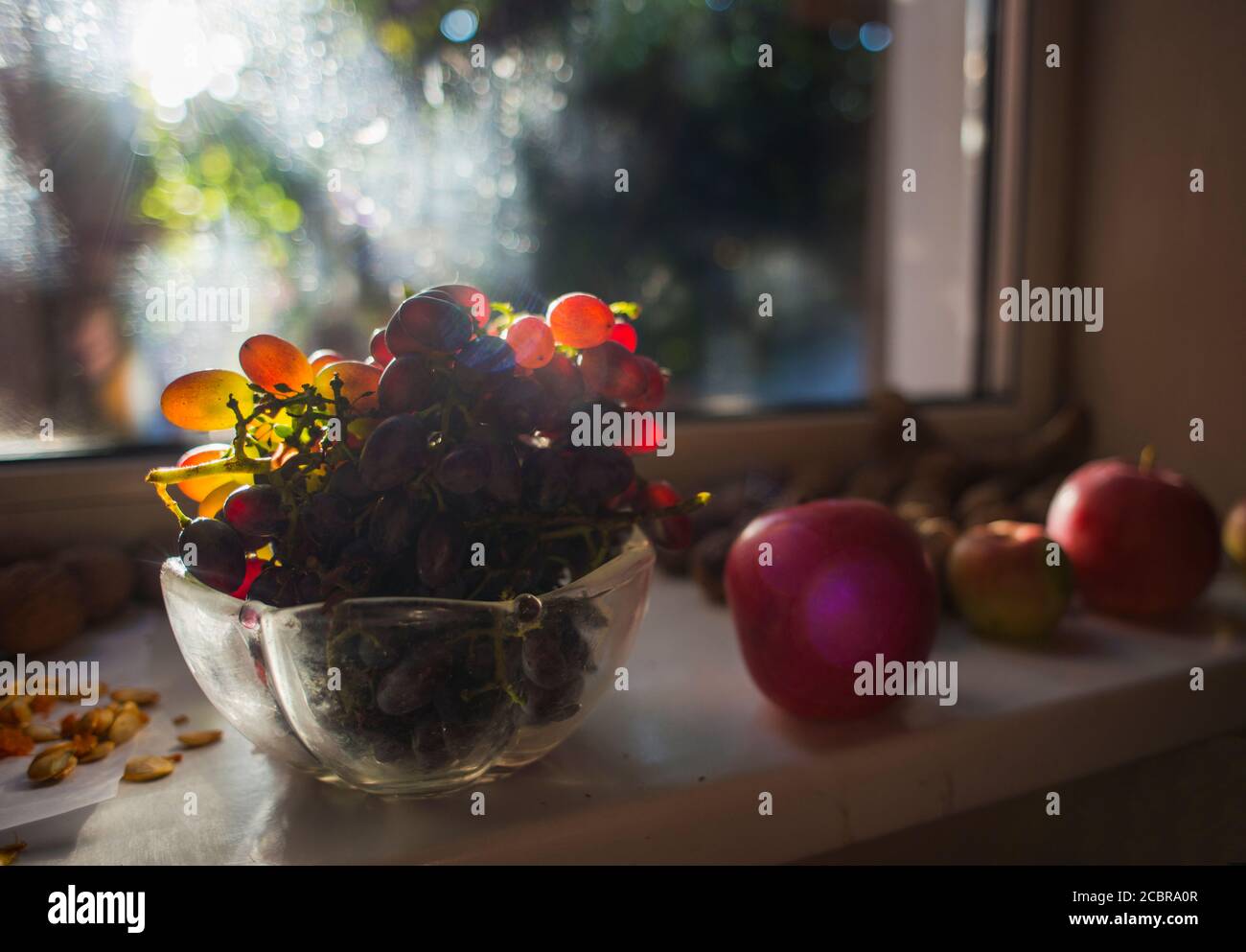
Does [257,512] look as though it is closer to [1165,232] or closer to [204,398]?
[204,398]

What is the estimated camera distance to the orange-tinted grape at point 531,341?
403 millimetres

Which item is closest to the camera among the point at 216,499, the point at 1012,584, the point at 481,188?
the point at 216,499

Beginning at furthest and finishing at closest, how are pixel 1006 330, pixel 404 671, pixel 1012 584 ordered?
pixel 1006 330, pixel 1012 584, pixel 404 671

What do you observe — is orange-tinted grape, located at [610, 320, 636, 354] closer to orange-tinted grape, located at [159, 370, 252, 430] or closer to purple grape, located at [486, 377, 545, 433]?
purple grape, located at [486, 377, 545, 433]

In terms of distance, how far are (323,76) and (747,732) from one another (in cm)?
68

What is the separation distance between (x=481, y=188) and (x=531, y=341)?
0.54m

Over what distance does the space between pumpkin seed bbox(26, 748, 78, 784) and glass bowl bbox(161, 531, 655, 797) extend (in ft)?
0.34

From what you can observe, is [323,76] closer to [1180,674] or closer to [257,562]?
[257,562]

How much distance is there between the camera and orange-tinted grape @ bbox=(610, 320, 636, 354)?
46 cm

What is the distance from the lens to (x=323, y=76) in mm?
778

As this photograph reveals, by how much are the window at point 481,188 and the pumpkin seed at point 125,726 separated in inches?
12.4

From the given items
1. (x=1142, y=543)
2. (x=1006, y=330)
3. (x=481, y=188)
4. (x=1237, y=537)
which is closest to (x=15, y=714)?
(x=481, y=188)

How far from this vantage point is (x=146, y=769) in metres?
0.44

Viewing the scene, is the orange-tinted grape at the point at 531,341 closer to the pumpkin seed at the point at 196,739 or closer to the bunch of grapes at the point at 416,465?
the bunch of grapes at the point at 416,465
